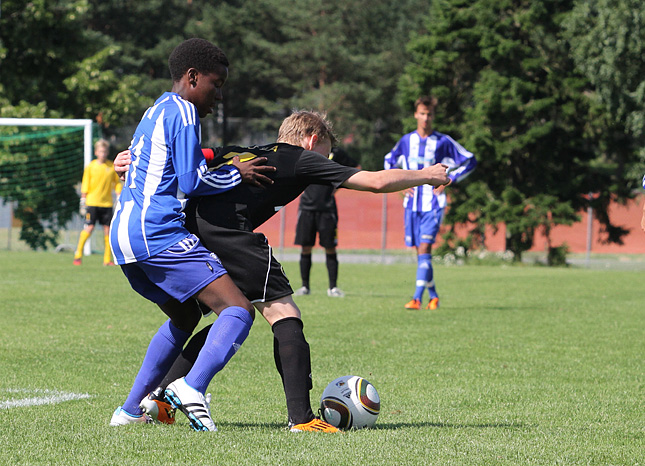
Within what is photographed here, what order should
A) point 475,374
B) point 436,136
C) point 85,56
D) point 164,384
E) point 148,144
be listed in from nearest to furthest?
point 148,144, point 164,384, point 475,374, point 436,136, point 85,56

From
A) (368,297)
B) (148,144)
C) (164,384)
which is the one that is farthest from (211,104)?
(368,297)

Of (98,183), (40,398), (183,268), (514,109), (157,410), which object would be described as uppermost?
(514,109)

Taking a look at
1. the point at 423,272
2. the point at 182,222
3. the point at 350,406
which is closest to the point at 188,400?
the point at 182,222

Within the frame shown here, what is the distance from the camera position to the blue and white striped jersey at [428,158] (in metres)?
10.7

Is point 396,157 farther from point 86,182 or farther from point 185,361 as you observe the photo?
point 86,182

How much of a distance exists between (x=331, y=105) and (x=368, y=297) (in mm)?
31992

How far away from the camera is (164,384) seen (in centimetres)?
443

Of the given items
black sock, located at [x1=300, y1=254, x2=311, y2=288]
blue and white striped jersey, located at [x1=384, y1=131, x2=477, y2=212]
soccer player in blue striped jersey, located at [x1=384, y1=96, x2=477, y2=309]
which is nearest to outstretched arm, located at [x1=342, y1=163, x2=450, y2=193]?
soccer player in blue striped jersey, located at [x1=384, y1=96, x2=477, y2=309]

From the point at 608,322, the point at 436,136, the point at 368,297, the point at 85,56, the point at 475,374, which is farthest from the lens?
the point at 85,56

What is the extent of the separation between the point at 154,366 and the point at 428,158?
6.84 metres

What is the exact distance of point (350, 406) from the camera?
4.49 m

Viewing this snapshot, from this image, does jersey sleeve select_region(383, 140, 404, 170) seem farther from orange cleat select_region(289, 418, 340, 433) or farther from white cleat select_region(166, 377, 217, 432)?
white cleat select_region(166, 377, 217, 432)

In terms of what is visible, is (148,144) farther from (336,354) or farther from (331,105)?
(331,105)

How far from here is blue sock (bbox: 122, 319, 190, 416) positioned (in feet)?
14.5
